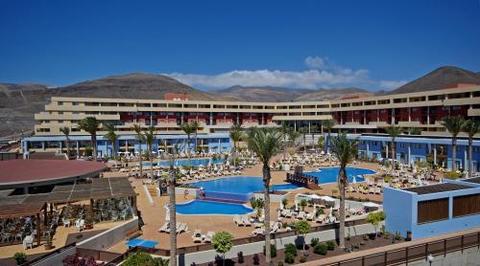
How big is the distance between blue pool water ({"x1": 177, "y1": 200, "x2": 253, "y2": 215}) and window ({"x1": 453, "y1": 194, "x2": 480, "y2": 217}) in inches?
530

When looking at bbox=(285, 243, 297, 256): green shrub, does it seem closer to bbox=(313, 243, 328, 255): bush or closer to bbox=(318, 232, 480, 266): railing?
bbox=(313, 243, 328, 255): bush

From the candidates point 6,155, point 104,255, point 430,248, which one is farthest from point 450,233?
point 6,155

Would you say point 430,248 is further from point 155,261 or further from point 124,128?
point 124,128

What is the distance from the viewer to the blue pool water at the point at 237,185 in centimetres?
3688

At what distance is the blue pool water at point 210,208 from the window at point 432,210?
469 inches

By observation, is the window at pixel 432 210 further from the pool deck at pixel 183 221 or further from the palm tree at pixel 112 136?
A: the palm tree at pixel 112 136

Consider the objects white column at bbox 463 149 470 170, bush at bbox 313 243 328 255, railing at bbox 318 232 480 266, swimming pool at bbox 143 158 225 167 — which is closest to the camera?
railing at bbox 318 232 480 266

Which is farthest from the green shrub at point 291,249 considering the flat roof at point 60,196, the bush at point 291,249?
the flat roof at point 60,196

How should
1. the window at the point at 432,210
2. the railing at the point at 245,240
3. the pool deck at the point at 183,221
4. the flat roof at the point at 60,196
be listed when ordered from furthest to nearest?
the window at the point at 432,210, the pool deck at the point at 183,221, the flat roof at the point at 60,196, the railing at the point at 245,240

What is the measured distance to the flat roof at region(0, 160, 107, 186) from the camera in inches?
1077

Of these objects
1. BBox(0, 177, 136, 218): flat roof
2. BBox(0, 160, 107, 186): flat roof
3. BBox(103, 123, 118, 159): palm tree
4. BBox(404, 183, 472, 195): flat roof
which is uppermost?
BBox(103, 123, 118, 159): palm tree

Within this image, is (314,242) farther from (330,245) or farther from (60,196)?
(60,196)

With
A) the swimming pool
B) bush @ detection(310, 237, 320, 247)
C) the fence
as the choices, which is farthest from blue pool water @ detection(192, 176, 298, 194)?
bush @ detection(310, 237, 320, 247)

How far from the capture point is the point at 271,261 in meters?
17.1
